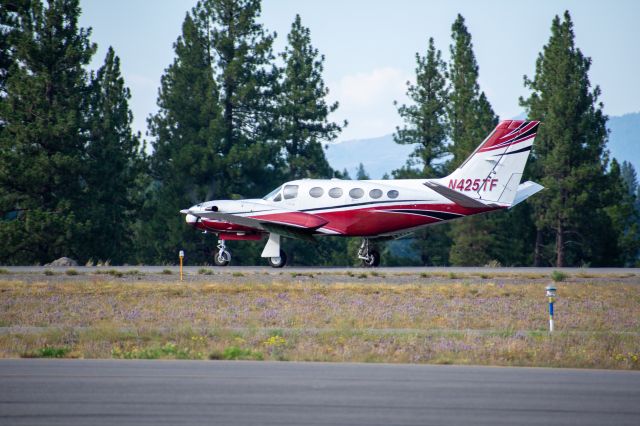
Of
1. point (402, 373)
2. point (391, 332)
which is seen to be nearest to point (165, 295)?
point (391, 332)

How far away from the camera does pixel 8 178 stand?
48.9 m

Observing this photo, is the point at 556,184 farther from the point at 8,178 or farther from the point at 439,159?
the point at 8,178

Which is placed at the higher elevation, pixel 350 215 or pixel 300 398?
pixel 350 215

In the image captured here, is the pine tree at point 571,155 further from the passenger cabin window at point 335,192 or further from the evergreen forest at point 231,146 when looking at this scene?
the passenger cabin window at point 335,192

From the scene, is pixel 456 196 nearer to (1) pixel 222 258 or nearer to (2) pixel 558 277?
(2) pixel 558 277

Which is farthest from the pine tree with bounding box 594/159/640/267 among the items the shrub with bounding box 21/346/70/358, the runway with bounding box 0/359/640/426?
the shrub with bounding box 21/346/70/358

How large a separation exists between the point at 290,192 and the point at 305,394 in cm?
2541

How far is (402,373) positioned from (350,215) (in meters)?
22.7

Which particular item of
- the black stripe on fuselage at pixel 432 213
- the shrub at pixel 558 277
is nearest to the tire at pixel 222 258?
the black stripe on fuselage at pixel 432 213

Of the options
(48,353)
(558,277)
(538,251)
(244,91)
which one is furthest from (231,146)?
(48,353)

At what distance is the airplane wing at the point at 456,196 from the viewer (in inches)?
1389

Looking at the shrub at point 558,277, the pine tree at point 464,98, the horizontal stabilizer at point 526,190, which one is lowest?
the shrub at point 558,277

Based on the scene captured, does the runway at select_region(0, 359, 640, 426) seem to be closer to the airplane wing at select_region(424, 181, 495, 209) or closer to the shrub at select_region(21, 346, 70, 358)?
the shrub at select_region(21, 346, 70, 358)

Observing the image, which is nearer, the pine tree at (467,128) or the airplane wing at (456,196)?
the airplane wing at (456,196)
